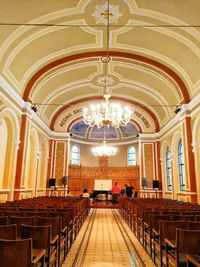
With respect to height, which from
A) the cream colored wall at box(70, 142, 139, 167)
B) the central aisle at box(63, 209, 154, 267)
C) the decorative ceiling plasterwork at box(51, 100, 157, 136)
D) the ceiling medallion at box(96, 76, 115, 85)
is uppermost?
the ceiling medallion at box(96, 76, 115, 85)

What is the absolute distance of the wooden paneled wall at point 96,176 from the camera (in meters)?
18.8

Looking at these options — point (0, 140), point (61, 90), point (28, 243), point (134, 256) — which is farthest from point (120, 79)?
point (28, 243)

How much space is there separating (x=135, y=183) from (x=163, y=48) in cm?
1278

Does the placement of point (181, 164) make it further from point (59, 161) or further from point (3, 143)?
point (3, 143)

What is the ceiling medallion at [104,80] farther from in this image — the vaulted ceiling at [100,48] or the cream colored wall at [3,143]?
the cream colored wall at [3,143]

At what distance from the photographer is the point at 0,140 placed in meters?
9.17

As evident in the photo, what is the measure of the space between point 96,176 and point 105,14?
46.6 ft

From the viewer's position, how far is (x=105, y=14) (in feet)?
24.3

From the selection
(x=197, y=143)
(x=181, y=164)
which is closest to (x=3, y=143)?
(x=197, y=143)

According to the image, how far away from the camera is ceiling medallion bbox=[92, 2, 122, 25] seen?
7.18 m

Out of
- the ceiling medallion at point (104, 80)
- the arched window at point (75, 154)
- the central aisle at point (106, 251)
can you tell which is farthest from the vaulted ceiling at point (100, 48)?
the arched window at point (75, 154)

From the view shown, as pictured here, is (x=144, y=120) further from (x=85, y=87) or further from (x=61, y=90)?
(x=61, y=90)

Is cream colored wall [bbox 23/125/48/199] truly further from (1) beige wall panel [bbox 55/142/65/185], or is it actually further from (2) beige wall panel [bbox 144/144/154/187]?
(2) beige wall panel [bbox 144/144/154/187]

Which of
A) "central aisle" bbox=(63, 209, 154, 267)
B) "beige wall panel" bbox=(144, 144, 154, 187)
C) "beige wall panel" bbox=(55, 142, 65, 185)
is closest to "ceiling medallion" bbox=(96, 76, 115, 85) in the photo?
"beige wall panel" bbox=(55, 142, 65, 185)
